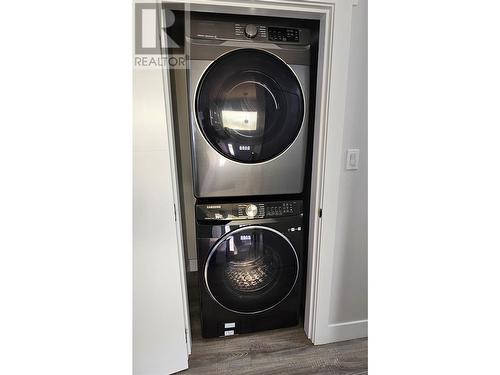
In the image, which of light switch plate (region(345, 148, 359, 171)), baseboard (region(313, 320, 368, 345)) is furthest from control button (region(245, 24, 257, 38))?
baseboard (region(313, 320, 368, 345))

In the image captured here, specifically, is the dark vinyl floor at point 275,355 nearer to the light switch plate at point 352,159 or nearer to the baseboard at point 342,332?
the baseboard at point 342,332

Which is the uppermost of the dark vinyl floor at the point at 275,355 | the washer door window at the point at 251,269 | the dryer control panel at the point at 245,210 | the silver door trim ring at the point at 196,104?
the silver door trim ring at the point at 196,104

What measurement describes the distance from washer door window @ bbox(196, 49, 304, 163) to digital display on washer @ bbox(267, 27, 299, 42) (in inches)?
3.6

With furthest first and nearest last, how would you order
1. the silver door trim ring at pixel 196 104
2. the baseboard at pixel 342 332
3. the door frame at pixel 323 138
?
the baseboard at pixel 342 332 < the silver door trim ring at pixel 196 104 < the door frame at pixel 323 138

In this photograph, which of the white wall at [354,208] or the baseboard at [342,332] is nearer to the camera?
the white wall at [354,208]

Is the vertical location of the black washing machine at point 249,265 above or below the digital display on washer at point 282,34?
below

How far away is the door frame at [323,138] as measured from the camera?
3.99 ft

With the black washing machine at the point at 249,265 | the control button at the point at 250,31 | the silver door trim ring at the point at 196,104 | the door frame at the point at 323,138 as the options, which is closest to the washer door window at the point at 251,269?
the black washing machine at the point at 249,265

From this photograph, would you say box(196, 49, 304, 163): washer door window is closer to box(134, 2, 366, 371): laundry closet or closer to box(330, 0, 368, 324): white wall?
box(134, 2, 366, 371): laundry closet

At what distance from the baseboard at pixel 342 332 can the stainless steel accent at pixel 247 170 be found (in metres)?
0.88
